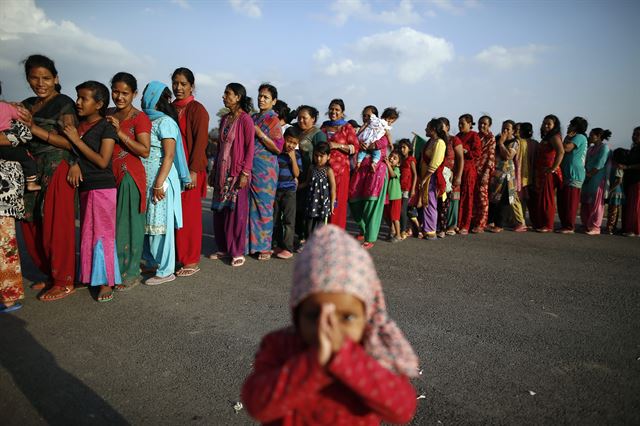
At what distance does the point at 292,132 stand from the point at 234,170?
117 cm

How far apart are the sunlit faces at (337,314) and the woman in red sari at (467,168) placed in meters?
6.64

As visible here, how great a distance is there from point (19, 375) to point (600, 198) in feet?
29.5

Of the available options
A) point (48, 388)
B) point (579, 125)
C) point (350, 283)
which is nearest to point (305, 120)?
point (48, 388)

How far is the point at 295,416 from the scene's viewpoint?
127 centimetres

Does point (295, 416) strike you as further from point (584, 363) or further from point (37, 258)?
point (37, 258)

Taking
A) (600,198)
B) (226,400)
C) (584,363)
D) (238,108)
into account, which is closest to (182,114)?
(238,108)

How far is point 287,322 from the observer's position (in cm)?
350

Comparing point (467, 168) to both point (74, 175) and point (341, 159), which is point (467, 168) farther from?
point (74, 175)

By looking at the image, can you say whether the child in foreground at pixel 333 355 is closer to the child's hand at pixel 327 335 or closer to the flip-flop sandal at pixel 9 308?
the child's hand at pixel 327 335

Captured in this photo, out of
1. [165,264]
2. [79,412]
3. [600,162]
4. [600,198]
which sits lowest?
[79,412]

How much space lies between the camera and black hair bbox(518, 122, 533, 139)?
8.21m

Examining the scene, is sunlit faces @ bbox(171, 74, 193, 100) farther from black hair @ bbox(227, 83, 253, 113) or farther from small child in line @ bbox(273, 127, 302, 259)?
small child in line @ bbox(273, 127, 302, 259)

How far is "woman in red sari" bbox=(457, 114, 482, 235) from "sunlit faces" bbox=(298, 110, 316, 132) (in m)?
2.99

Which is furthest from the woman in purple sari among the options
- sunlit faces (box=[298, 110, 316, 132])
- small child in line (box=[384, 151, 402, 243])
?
small child in line (box=[384, 151, 402, 243])
